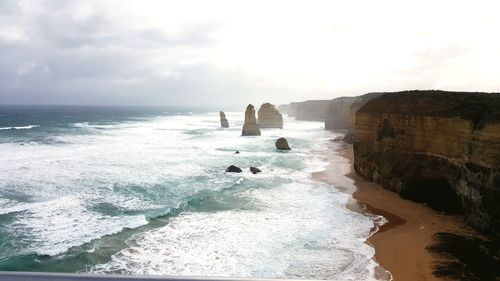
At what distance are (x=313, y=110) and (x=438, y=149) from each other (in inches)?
3432

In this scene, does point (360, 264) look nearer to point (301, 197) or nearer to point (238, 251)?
point (238, 251)

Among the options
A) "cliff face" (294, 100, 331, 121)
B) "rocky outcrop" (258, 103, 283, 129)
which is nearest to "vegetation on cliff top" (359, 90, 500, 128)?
"rocky outcrop" (258, 103, 283, 129)

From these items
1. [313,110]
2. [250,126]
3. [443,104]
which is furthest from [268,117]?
[443,104]

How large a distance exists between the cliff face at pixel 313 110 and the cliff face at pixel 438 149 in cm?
7602

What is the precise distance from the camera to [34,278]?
1751 millimetres

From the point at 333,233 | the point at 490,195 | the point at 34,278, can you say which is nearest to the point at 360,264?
the point at 333,233

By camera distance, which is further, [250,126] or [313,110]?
[313,110]

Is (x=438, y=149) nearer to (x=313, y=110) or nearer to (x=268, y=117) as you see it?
(x=268, y=117)

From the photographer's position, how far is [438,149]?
20.3 metres

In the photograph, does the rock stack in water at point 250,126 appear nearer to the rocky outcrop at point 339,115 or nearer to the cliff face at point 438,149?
the rocky outcrop at point 339,115

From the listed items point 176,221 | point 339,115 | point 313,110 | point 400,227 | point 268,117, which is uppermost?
point 313,110

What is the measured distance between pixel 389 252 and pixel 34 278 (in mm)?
14200

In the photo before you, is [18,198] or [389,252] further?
[18,198]

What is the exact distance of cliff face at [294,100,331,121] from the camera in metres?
103
